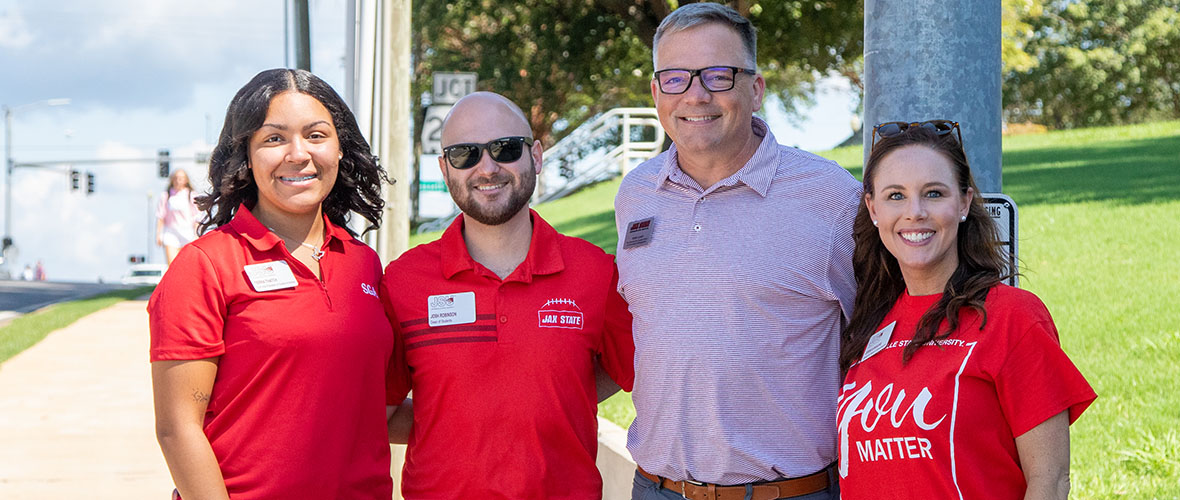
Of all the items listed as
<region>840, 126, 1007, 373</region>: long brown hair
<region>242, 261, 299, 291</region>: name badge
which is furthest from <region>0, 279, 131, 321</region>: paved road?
<region>840, 126, 1007, 373</region>: long brown hair

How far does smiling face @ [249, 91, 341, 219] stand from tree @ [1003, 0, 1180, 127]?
31152mm

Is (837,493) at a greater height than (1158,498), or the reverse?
(837,493)

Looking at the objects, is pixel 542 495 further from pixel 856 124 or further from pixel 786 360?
pixel 856 124

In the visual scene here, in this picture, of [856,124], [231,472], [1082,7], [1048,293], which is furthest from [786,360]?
[1082,7]

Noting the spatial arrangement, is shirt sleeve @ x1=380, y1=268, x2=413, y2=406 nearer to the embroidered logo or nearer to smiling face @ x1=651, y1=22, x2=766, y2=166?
the embroidered logo

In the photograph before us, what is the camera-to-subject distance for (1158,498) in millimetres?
4492

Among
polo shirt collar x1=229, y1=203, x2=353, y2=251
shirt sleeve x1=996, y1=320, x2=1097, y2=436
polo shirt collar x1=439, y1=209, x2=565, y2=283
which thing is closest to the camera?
shirt sleeve x1=996, y1=320, x2=1097, y2=436

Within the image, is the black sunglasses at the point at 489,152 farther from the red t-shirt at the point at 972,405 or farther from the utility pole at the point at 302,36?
the utility pole at the point at 302,36

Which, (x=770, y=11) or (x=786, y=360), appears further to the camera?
(x=770, y=11)

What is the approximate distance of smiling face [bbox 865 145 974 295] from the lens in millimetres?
2697

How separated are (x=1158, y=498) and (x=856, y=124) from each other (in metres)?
28.2

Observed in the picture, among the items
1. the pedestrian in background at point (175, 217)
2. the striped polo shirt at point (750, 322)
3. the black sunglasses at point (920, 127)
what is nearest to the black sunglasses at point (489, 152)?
the striped polo shirt at point (750, 322)

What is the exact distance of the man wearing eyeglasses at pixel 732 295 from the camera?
309 centimetres

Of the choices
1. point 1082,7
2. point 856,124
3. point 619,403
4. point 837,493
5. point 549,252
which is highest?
point 1082,7
